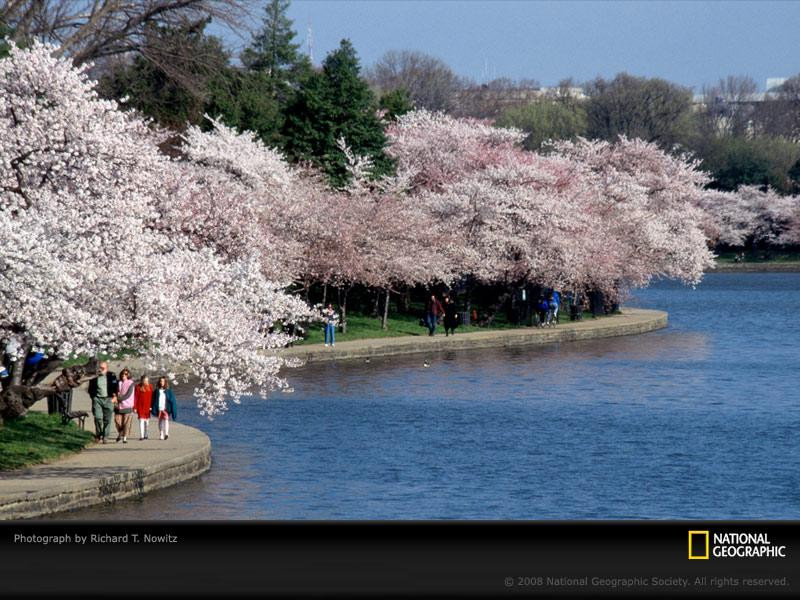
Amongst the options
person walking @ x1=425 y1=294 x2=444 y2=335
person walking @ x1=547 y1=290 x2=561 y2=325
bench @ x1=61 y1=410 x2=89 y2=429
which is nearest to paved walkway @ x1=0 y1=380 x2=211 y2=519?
bench @ x1=61 y1=410 x2=89 y2=429

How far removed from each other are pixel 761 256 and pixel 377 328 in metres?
97.2

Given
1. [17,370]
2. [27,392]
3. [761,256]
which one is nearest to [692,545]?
[27,392]

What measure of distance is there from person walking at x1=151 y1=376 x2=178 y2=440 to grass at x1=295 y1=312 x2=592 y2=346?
24.6 metres

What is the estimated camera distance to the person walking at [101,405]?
1032 inches

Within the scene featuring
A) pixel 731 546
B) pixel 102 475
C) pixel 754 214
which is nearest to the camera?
pixel 731 546

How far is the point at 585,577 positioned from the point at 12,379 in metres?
21.4

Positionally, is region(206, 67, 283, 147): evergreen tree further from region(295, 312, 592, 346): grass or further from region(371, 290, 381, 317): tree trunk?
region(295, 312, 592, 346): grass

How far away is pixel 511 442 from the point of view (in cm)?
3147

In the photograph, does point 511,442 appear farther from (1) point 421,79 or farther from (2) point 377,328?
(1) point 421,79

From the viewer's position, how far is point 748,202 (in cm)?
13888

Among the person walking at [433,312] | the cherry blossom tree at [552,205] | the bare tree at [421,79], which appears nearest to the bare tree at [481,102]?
the bare tree at [421,79]

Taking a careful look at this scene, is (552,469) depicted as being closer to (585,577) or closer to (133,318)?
(133,318)

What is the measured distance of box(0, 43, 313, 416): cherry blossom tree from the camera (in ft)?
71.5

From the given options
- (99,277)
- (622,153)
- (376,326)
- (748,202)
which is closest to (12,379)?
(99,277)
